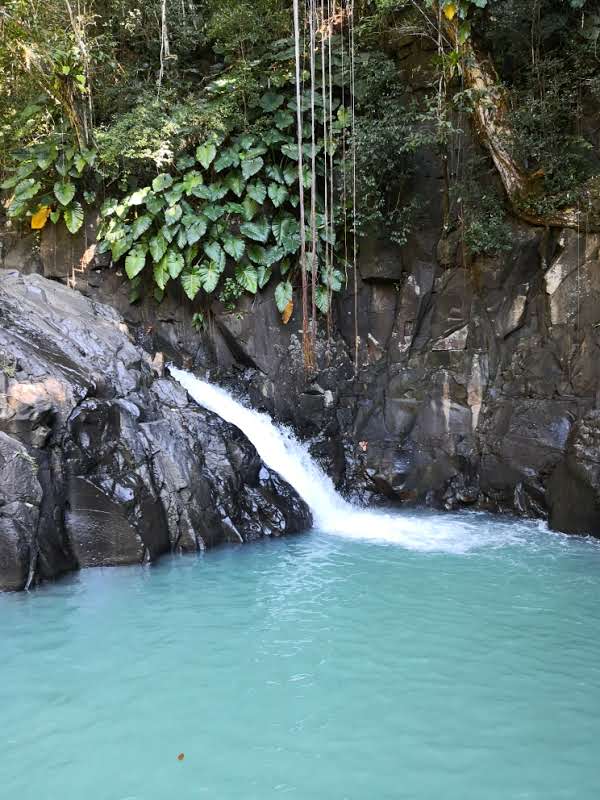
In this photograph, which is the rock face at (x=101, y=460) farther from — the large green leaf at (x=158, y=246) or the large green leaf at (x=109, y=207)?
the large green leaf at (x=109, y=207)

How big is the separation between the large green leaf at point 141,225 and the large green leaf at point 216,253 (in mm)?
991

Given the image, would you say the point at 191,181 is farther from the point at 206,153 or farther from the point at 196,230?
the point at 196,230

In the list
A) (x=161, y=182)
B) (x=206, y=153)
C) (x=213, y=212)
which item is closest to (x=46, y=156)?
(x=161, y=182)

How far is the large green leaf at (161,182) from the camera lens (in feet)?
33.6

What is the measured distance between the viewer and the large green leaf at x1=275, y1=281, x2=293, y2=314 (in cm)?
995

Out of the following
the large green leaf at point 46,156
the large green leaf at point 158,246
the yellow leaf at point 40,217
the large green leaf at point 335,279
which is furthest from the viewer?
the yellow leaf at point 40,217

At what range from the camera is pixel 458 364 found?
31.3 ft

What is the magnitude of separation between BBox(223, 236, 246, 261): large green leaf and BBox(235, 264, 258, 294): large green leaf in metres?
0.17

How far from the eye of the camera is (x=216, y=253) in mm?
10062

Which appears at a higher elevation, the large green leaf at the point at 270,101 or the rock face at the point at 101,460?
the large green leaf at the point at 270,101

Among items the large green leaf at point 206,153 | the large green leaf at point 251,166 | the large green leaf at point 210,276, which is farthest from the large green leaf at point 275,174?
the large green leaf at point 210,276

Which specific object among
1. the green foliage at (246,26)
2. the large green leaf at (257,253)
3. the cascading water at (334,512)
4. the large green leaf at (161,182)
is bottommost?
the cascading water at (334,512)

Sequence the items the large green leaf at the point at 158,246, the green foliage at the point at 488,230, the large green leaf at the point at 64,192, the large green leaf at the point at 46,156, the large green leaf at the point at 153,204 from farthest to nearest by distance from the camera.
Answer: the large green leaf at the point at 46,156 < the large green leaf at the point at 64,192 < the large green leaf at the point at 153,204 < the large green leaf at the point at 158,246 < the green foliage at the point at 488,230

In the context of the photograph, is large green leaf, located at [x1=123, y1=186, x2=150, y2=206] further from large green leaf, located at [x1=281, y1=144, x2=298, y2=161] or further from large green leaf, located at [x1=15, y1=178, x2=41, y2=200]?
large green leaf, located at [x1=281, y1=144, x2=298, y2=161]
